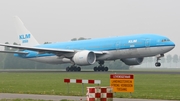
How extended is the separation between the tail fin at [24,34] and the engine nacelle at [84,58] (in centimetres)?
1627

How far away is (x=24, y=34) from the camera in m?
77.2

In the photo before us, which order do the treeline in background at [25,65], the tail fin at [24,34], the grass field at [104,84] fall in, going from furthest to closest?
the treeline in background at [25,65], the tail fin at [24,34], the grass field at [104,84]

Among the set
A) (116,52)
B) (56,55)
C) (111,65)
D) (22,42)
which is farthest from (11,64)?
(116,52)

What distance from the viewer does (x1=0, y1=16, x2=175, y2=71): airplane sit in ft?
189

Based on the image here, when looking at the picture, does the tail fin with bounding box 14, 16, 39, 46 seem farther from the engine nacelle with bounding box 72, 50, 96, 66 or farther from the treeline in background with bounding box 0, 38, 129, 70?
the treeline in background with bounding box 0, 38, 129, 70

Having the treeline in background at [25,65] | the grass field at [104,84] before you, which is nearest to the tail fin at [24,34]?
the treeline in background at [25,65]

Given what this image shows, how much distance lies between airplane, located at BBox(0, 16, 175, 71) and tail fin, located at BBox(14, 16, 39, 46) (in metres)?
5.36

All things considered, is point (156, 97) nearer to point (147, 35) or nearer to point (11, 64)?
point (147, 35)

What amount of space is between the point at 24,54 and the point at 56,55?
7.74m

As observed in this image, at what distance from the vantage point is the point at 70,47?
66500 millimetres

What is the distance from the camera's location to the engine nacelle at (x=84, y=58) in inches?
2372

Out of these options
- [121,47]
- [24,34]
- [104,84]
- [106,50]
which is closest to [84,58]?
[106,50]

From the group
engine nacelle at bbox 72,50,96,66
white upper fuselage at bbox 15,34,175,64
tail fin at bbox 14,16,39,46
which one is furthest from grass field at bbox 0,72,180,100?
tail fin at bbox 14,16,39,46

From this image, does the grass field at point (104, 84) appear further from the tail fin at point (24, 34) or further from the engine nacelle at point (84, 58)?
the tail fin at point (24, 34)
